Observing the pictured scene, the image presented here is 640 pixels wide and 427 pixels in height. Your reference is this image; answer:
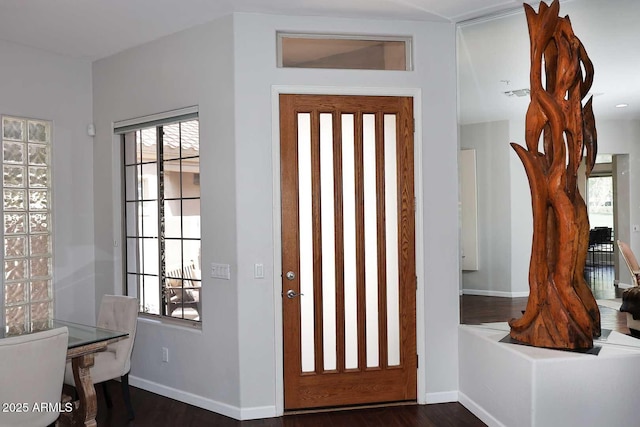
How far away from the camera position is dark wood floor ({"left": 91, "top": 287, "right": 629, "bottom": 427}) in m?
3.62

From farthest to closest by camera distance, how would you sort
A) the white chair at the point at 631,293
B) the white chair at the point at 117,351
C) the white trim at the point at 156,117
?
the white trim at the point at 156,117 → the white chair at the point at 117,351 → the white chair at the point at 631,293

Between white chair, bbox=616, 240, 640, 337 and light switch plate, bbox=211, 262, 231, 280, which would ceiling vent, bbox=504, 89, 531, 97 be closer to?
white chair, bbox=616, 240, 640, 337

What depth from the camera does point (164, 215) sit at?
453cm

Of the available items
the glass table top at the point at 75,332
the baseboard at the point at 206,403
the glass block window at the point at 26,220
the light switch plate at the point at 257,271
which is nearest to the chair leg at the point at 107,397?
the baseboard at the point at 206,403

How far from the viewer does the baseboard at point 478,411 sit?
353 cm

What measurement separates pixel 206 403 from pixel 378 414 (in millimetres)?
1264

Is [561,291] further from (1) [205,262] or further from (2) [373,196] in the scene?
(1) [205,262]

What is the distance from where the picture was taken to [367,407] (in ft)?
12.9

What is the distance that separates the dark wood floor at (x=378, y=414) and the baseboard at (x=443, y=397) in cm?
5

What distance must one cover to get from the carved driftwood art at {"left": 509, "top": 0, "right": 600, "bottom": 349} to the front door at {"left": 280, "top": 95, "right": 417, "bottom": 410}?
897 mm

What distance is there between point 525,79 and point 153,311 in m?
→ 3.43

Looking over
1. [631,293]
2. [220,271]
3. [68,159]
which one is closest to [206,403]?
[220,271]

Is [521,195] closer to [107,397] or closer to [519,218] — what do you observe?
[519,218]

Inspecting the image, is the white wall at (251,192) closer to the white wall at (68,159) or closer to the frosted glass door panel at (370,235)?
the frosted glass door panel at (370,235)
